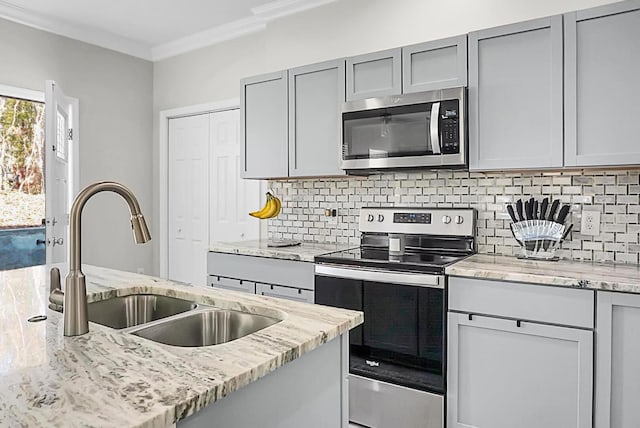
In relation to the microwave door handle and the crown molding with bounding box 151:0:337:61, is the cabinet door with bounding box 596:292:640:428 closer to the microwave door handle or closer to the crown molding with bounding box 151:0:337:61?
the microwave door handle

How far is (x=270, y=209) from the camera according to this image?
3408 millimetres

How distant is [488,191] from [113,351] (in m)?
2.29

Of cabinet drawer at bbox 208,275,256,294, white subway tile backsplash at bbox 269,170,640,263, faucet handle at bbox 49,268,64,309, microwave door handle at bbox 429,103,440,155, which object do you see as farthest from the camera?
cabinet drawer at bbox 208,275,256,294

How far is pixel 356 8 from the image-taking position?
3203mm

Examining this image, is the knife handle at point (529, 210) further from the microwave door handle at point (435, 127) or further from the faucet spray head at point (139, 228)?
the faucet spray head at point (139, 228)

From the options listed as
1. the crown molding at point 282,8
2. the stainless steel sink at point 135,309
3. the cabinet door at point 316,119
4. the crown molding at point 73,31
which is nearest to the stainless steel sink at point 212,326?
the stainless steel sink at point 135,309

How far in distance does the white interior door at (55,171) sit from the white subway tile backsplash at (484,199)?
64.5 inches

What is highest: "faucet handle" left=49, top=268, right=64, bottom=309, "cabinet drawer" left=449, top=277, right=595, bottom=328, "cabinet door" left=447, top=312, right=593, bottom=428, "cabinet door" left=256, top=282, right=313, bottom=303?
"faucet handle" left=49, top=268, right=64, bottom=309

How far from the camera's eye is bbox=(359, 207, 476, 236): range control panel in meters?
2.71

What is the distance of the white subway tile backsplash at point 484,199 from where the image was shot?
2.36 meters

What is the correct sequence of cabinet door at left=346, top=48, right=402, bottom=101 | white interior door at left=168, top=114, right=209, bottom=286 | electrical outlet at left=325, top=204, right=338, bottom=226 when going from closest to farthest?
cabinet door at left=346, top=48, right=402, bottom=101 < electrical outlet at left=325, top=204, right=338, bottom=226 < white interior door at left=168, top=114, right=209, bottom=286

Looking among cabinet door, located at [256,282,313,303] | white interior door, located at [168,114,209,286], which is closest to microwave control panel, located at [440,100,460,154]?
cabinet door, located at [256,282,313,303]

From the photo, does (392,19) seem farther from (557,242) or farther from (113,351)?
(113,351)

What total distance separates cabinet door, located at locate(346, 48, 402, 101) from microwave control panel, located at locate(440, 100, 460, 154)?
0.35m
